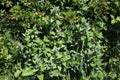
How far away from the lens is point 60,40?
5.18 m

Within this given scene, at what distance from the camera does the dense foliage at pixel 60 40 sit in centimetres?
505

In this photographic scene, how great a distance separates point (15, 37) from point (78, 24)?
1.09 metres

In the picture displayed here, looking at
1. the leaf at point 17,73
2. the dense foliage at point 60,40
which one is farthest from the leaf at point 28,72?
the leaf at point 17,73

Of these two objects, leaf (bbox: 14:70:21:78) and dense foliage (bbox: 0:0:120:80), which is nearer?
dense foliage (bbox: 0:0:120:80)

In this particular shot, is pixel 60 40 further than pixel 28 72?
Yes

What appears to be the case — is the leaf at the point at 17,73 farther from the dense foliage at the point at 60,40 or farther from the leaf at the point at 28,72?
the leaf at the point at 28,72

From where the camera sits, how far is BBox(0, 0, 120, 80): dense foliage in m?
5.05

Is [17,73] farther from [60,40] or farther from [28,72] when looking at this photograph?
[60,40]

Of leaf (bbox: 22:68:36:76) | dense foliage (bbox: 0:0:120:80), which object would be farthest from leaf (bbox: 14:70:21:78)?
leaf (bbox: 22:68:36:76)

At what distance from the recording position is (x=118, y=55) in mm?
5398

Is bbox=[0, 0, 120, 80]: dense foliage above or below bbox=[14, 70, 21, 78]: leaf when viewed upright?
above

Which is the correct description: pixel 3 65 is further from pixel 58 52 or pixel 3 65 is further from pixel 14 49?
pixel 58 52

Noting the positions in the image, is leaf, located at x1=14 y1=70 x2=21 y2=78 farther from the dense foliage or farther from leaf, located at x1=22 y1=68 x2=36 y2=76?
leaf, located at x1=22 y1=68 x2=36 y2=76

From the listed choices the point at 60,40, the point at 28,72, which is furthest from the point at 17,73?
the point at 60,40
